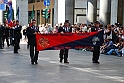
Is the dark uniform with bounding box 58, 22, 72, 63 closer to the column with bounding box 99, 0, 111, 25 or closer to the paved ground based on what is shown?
the paved ground

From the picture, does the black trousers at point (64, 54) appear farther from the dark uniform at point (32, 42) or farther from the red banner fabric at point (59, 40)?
the dark uniform at point (32, 42)

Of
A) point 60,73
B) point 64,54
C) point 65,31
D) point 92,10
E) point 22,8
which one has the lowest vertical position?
point 60,73

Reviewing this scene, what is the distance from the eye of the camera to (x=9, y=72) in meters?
12.1

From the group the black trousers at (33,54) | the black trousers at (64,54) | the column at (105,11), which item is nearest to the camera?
the black trousers at (33,54)

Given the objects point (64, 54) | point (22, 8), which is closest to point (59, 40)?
point (64, 54)

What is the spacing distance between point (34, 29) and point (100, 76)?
4652mm

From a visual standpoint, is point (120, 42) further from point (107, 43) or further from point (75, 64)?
point (75, 64)

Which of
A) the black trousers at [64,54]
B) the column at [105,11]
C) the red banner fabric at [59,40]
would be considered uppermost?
the column at [105,11]

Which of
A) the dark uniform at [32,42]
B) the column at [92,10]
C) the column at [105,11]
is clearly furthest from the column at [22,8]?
the dark uniform at [32,42]

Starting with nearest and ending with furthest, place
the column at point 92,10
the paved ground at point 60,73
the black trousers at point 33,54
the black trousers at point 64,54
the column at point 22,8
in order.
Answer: the paved ground at point 60,73
the black trousers at point 33,54
the black trousers at point 64,54
the column at point 92,10
the column at point 22,8

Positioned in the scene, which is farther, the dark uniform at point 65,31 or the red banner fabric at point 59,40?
the dark uniform at point 65,31

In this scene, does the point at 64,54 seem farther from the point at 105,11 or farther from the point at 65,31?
the point at 105,11

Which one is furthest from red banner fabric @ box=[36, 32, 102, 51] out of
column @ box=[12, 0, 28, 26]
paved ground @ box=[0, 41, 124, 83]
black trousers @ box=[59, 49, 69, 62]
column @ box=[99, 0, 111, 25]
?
column @ box=[12, 0, 28, 26]

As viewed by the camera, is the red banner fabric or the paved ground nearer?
the paved ground
